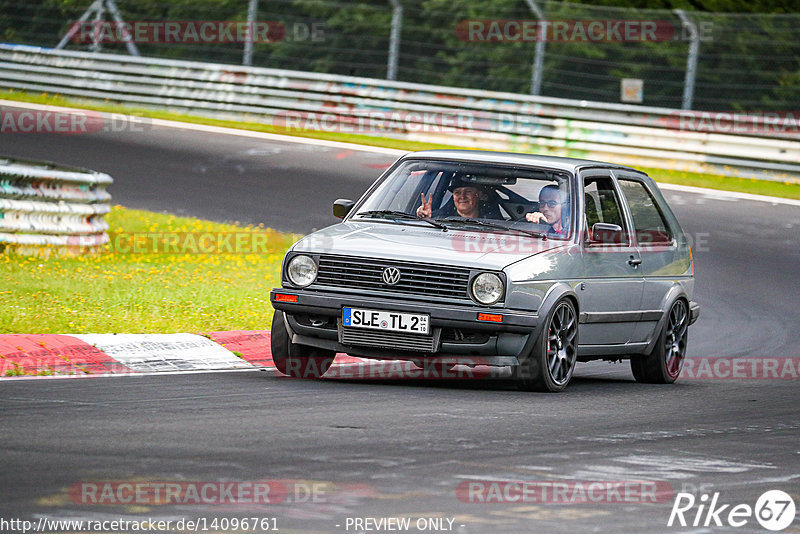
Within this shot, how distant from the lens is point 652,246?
10.9 m

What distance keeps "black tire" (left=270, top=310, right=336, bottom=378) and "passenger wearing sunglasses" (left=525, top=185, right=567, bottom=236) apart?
5.50ft

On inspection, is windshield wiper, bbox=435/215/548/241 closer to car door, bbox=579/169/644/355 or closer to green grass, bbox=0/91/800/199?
car door, bbox=579/169/644/355

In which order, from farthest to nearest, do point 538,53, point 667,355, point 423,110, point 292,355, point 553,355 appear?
point 423,110 < point 538,53 < point 667,355 < point 292,355 < point 553,355

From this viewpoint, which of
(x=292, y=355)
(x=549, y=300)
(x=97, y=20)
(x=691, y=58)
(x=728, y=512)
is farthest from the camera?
(x=97, y=20)

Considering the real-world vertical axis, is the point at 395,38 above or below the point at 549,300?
above

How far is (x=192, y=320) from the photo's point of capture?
11.7 m

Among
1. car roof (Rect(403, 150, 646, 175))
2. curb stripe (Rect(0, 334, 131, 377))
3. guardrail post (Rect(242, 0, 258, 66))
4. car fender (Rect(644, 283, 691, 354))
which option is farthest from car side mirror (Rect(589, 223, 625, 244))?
guardrail post (Rect(242, 0, 258, 66))

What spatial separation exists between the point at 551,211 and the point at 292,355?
6.64ft

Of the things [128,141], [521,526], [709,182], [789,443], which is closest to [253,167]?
[128,141]

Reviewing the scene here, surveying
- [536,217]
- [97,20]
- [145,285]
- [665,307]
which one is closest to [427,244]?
[536,217]

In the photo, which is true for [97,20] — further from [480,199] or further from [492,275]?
[492,275]

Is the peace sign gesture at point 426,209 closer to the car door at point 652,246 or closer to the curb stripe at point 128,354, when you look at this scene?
the curb stripe at point 128,354

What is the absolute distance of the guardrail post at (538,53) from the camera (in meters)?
24.9

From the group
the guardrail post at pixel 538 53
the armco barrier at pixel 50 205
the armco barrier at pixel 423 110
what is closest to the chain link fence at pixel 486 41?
the guardrail post at pixel 538 53
